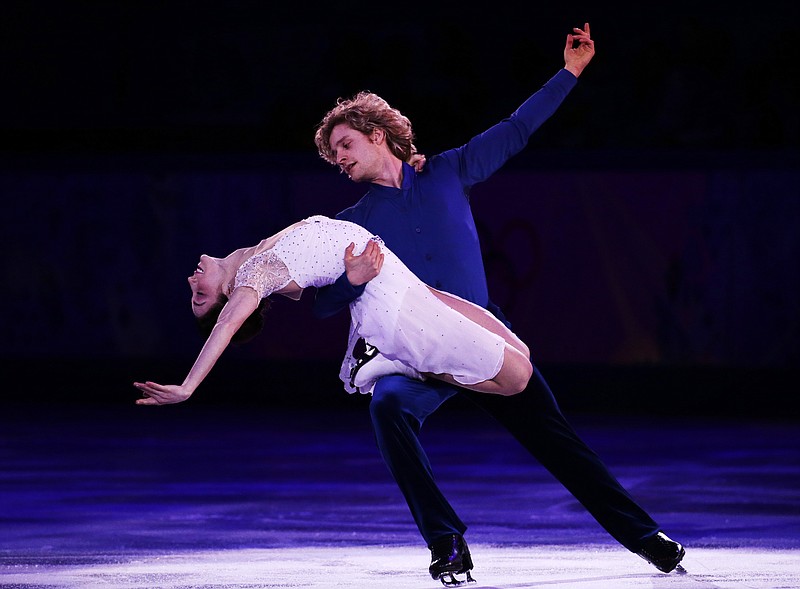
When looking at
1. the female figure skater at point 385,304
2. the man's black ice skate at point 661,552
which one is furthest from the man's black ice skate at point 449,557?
the man's black ice skate at point 661,552

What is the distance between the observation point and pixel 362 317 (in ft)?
15.9

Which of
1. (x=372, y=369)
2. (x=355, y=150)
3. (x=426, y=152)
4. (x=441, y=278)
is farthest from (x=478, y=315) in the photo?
(x=426, y=152)

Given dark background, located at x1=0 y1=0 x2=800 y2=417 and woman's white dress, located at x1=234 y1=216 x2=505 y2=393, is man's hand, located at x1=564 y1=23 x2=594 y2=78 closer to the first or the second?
woman's white dress, located at x1=234 y1=216 x2=505 y2=393

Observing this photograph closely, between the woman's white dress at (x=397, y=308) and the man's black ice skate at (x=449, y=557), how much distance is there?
516mm

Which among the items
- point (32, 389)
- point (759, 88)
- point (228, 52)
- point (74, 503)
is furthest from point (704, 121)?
point (74, 503)

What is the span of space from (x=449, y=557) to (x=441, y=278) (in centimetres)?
91

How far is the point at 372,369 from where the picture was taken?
16.5 ft

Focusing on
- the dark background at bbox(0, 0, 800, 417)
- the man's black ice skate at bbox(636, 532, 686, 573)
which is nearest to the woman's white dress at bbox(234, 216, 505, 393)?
the man's black ice skate at bbox(636, 532, 686, 573)

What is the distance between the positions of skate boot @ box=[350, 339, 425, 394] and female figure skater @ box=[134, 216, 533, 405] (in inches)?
3.9

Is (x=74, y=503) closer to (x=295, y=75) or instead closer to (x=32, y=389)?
(x=32, y=389)

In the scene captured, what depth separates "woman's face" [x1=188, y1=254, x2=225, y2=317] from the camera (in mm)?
4871

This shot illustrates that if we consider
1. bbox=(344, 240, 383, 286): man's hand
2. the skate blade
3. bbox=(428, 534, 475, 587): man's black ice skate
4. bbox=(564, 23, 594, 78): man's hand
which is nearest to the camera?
bbox=(344, 240, 383, 286): man's hand

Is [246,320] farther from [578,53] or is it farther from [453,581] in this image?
[578,53]

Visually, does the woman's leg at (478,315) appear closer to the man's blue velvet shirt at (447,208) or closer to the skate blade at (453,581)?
the man's blue velvet shirt at (447,208)
